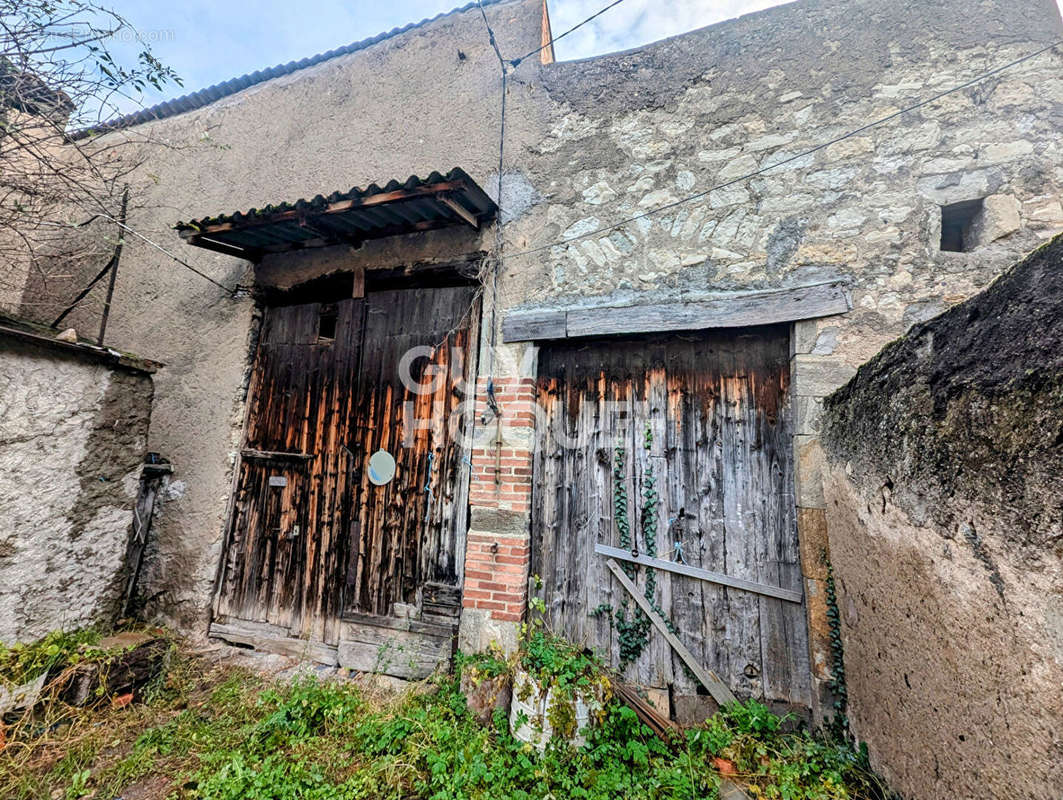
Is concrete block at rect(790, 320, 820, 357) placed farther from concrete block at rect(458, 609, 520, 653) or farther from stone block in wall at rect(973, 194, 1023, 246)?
concrete block at rect(458, 609, 520, 653)

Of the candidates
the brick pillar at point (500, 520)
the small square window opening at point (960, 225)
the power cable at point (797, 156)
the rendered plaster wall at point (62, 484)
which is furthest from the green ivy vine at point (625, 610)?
the rendered plaster wall at point (62, 484)

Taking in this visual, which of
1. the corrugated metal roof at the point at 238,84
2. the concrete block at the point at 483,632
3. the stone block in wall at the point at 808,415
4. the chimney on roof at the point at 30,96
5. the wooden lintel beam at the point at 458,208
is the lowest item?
the concrete block at the point at 483,632

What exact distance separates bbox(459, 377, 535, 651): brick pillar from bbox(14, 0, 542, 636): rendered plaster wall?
133 centimetres

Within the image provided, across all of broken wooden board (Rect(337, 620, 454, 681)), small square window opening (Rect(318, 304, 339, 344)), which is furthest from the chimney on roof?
broken wooden board (Rect(337, 620, 454, 681))

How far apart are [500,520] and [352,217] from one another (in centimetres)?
251

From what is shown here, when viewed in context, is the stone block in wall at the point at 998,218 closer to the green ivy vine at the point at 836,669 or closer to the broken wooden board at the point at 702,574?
the green ivy vine at the point at 836,669

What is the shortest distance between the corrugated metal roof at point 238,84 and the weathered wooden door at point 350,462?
2.61 m

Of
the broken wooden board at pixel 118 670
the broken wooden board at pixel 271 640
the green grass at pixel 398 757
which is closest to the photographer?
the green grass at pixel 398 757

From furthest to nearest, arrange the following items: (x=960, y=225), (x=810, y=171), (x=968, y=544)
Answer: (x=810, y=171)
(x=960, y=225)
(x=968, y=544)

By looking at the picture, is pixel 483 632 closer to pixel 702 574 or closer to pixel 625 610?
pixel 625 610

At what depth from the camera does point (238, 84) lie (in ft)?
16.2

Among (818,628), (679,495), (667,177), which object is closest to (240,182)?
(667,177)

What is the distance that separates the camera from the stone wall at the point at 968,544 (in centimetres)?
107

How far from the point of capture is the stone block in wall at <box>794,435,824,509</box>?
249 centimetres
